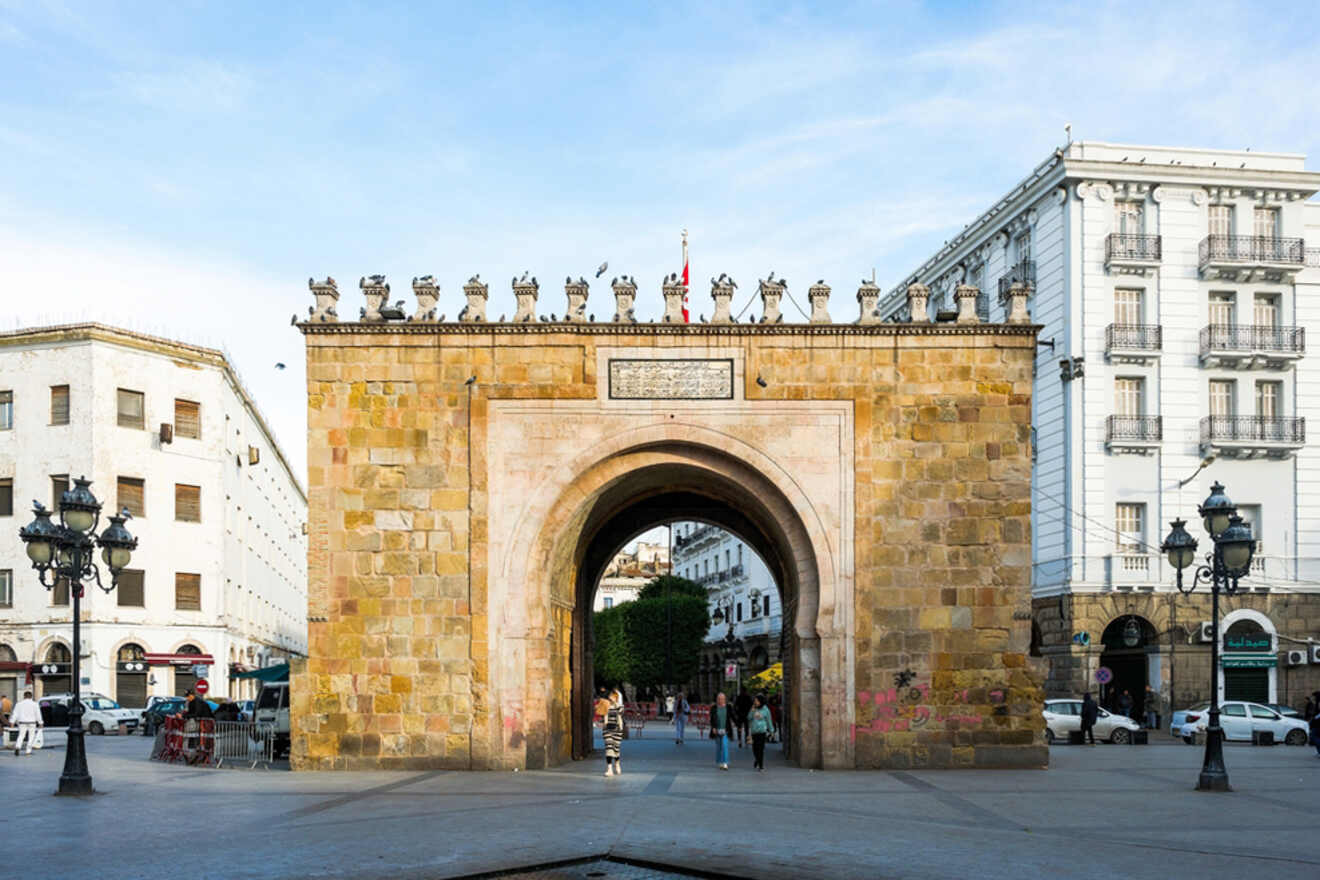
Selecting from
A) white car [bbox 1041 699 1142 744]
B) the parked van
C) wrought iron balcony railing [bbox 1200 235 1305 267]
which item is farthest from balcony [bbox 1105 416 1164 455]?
the parked van

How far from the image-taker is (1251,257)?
123 ft

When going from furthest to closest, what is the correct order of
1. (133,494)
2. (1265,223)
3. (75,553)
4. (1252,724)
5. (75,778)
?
(133,494), (1265,223), (1252,724), (75,553), (75,778)

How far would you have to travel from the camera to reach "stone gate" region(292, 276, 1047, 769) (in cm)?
2030

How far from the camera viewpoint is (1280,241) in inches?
1483

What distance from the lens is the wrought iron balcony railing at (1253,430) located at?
36688 mm

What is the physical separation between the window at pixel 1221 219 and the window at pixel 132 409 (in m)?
32.6

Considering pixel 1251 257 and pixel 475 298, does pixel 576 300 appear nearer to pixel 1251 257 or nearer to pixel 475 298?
pixel 475 298

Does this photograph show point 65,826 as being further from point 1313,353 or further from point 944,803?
point 1313,353

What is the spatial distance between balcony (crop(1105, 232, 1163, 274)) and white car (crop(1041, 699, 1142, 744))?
40.6ft

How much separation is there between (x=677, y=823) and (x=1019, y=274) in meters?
29.7

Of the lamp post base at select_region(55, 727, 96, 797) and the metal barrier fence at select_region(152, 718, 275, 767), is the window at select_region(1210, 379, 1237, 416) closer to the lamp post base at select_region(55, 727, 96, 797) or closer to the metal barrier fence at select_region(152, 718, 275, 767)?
the metal barrier fence at select_region(152, 718, 275, 767)

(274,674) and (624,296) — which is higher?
(624,296)

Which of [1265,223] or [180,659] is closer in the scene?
[1265,223]

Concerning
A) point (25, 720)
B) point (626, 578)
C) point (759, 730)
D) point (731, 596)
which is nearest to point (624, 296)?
point (759, 730)
